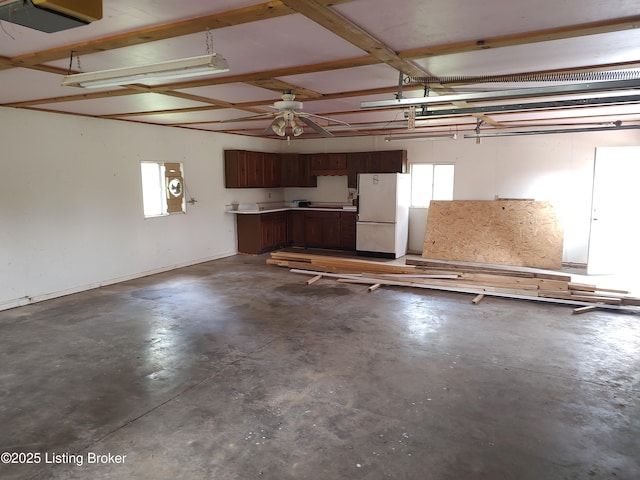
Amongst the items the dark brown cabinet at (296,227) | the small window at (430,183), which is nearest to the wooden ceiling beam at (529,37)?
the small window at (430,183)

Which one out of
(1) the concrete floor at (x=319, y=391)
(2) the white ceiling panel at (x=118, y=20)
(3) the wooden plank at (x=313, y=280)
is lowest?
(1) the concrete floor at (x=319, y=391)

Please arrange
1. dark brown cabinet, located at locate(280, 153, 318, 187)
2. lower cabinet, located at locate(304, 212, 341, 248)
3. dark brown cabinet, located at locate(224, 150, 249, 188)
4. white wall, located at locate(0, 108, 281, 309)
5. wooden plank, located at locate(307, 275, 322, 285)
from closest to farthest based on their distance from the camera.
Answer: white wall, located at locate(0, 108, 281, 309) < wooden plank, located at locate(307, 275, 322, 285) < dark brown cabinet, located at locate(224, 150, 249, 188) < lower cabinet, located at locate(304, 212, 341, 248) < dark brown cabinet, located at locate(280, 153, 318, 187)

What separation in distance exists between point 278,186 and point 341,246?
85.9 inches

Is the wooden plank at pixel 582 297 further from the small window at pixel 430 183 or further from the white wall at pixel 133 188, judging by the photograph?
the small window at pixel 430 183

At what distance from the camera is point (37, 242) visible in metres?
5.58

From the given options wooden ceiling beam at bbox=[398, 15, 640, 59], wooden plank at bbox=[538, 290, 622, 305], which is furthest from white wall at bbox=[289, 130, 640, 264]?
wooden ceiling beam at bbox=[398, 15, 640, 59]

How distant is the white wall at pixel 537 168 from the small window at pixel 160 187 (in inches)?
194

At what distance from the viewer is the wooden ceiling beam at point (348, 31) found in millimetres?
2145

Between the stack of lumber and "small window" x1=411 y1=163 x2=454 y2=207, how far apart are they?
5.82ft

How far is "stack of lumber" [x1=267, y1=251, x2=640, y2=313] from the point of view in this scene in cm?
541

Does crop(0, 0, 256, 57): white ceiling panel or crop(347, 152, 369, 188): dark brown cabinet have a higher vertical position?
crop(0, 0, 256, 57): white ceiling panel

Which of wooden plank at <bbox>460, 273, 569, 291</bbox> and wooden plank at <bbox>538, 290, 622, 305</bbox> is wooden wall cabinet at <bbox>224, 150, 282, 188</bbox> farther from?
wooden plank at <bbox>538, 290, 622, 305</bbox>

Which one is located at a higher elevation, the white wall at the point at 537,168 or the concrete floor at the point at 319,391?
the white wall at the point at 537,168

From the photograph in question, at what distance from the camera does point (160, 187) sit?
7.48 metres
